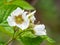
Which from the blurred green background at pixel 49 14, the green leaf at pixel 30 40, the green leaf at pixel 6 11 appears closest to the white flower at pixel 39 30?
the green leaf at pixel 30 40

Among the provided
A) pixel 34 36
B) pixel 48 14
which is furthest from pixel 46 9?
pixel 34 36

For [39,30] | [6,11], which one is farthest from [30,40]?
[6,11]

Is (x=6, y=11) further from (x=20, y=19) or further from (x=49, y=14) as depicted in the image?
(x=49, y=14)

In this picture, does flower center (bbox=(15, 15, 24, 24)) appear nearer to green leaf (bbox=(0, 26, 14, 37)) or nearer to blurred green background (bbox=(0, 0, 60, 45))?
green leaf (bbox=(0, 26, 14, 37))

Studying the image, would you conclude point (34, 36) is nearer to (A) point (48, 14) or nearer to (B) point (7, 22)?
(B) point (7, 22)

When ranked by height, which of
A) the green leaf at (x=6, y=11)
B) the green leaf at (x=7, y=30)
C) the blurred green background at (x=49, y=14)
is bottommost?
the green leaf at (x=7, y=30)

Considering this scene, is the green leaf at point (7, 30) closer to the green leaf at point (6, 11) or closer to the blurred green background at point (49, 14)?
the green leaf at point (6, 11)

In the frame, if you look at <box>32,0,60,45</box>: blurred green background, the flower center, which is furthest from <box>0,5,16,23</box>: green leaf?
<box>32,0,60,45</box>: blurred green background

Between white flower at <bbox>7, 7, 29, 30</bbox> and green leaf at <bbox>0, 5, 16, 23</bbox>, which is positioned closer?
white flower at <bbox>7, 7, 29, 30</bbox>
